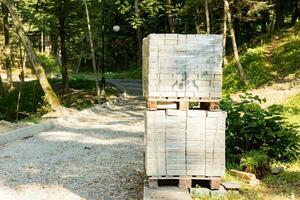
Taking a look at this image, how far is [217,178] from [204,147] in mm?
504

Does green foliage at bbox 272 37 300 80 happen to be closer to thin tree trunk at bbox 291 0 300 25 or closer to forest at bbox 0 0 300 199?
forest at bbox 0 0 300 199

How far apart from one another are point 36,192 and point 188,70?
3.32 metres

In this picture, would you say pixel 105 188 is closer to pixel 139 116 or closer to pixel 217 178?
pixel 217 178

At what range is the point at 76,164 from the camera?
991 cm

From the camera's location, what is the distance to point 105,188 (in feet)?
26.0

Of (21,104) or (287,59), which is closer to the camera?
(287,59)

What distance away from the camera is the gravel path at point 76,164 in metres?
7.74

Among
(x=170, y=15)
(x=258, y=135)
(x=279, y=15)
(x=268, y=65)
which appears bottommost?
(x=258, y=135)

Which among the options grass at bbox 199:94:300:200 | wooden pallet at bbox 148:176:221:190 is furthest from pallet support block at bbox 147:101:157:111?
grass at bbox 199:94:300:200

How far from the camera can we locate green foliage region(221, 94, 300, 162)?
9.09 metres

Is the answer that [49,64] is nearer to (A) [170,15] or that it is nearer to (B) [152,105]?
(A) [170,15]

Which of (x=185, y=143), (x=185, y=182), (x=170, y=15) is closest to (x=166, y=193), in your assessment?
(x=185, y=182)

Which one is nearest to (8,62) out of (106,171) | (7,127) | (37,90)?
(37,90)

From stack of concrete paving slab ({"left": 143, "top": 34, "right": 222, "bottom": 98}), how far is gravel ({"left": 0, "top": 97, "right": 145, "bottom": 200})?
1.87 meters
